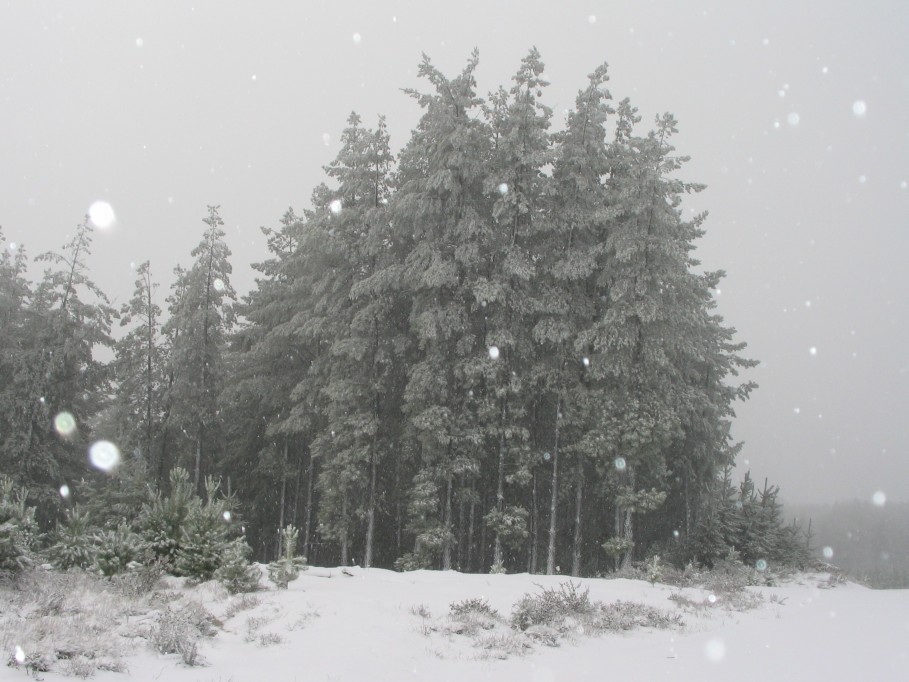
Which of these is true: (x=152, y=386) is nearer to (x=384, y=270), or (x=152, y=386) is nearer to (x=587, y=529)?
(x=384, y=270)

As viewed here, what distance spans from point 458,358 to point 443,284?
2595 millimetres

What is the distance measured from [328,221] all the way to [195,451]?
12.5 metres

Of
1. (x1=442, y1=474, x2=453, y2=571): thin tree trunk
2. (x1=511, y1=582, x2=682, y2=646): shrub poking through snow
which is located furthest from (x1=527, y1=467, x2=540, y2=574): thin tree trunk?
(x1=511, y1=582, x2=682, y2=646): shrub poking through snow

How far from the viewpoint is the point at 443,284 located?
21.4 m

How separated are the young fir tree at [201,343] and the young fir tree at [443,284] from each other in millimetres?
10078

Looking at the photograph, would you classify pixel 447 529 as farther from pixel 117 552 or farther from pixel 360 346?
pixel 117 552

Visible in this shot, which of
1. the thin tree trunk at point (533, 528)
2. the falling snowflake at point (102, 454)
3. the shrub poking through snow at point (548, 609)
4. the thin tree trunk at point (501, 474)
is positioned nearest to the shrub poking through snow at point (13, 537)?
the shrub poking through snow at point (548, 609)

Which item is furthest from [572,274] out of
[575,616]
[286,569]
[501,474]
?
[286,569]

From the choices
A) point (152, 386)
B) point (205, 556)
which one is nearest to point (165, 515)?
point (205, 556)

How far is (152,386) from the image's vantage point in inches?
1089

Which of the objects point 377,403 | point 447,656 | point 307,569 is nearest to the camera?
point 447,656

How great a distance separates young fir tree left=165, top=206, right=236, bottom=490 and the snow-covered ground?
16.8 meters

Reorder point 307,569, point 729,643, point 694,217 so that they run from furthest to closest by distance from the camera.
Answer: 1. point 694,217
2. point 307,569
3. point 729,643

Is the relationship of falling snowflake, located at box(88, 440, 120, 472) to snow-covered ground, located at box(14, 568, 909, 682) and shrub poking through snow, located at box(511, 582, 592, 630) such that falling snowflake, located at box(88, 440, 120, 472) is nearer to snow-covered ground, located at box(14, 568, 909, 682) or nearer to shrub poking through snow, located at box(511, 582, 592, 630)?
snow-covered ground, located at box(14, 568, 909, 682)
